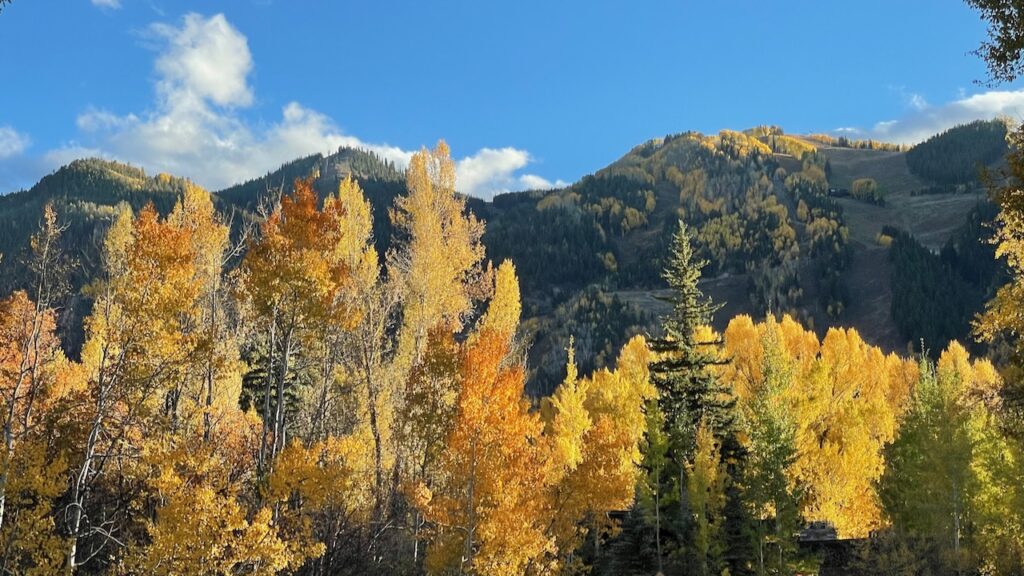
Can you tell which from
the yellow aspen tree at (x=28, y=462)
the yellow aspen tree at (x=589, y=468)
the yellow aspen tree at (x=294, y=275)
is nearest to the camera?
the yellow aspen tree at (x=28, y=462)

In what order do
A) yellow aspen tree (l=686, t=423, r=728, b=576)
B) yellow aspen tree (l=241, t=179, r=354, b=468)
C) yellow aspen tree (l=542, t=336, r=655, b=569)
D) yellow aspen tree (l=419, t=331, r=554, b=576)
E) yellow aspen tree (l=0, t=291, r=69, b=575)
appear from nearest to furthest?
yellow aspen tree (l=0, t=291, r=69, b=575)
yellow aspen tree (l=241, t=179, r=354, b=468)
yellow aspen tree (l=419, t=331, r=554, b=576)
yellow aspen tree (l=686, t=423, r=728, b=576)
yellow aspen tree (l=542, t=336, r=655, b=569)

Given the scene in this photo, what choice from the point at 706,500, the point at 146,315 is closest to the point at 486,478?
the point at 146,315

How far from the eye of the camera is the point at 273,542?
1382 centimetres

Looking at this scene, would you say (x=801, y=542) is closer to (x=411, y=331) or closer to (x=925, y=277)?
(x=411, y=331)

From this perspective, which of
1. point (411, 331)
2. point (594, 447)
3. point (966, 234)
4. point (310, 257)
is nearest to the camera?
point (310, 257)

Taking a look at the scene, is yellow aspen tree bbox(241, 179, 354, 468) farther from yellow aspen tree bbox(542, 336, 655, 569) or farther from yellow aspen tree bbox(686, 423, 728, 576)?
yellow aspen tree bbox(686, 423, 728, 576)

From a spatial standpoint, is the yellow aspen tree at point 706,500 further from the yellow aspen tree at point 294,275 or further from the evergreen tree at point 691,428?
the yellow aspen tree at point 294,275

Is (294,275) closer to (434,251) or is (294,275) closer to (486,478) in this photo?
(486,478)

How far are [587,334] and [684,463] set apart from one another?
10714cm

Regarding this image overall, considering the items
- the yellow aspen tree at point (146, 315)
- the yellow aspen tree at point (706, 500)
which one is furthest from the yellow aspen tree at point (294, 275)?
the yellow aspen tree at point (706, 500)

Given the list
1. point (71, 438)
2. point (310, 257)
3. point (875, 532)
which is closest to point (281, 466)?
point (310, 257)

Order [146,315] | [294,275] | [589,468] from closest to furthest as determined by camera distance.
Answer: [146,315] < [294,275] < [589,468]

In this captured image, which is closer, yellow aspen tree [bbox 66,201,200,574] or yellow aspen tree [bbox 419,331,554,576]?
yellow aspen tree [bbox 66,201,200,574]

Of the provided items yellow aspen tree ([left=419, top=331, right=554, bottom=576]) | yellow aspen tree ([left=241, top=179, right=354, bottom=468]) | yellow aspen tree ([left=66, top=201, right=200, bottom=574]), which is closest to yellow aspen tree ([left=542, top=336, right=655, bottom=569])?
yellow aspen tree ([left=419, top=331, right=554, bottom=576])
